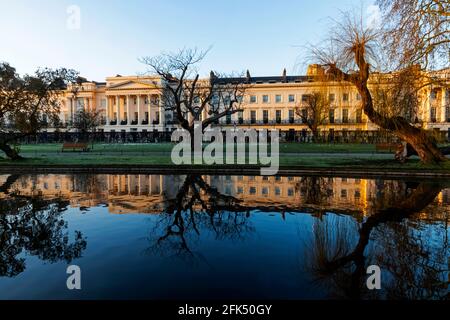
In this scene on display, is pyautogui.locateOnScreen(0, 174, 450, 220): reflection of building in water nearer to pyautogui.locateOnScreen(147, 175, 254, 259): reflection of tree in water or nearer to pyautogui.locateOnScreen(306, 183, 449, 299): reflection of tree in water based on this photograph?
pyautogui.locateOnScreen(147, 175, 254, 259): reflection of tree in water

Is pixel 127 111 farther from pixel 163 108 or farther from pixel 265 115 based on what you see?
pixel 265 115

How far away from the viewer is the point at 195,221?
7.36 meters

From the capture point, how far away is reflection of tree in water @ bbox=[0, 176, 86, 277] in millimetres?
5250

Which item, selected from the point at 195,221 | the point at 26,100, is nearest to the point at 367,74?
the point at 195,221

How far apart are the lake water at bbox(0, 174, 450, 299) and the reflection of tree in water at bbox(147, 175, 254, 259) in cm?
Result: 3

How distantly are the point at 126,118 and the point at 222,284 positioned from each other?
282 ft

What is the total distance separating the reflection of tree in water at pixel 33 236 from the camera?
17.2 feet

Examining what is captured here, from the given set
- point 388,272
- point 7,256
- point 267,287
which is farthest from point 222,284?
point 7,256

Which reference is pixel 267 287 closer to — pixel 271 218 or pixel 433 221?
pixel 271 218

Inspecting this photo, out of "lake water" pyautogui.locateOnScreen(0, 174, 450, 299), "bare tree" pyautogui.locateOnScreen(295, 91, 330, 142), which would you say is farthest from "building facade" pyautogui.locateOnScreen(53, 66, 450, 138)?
"lake water" pyautogui.locateOnScreen(0, 174, 450, 299)

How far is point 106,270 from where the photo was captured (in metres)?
4.74

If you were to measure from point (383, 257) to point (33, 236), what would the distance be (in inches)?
266

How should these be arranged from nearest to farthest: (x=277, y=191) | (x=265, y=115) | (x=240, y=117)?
(x=277, y=191) < (x=240, y=117) < (x=265, y=115)

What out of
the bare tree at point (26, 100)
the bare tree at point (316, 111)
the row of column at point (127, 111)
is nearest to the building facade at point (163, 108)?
the row of column at point (127, 111)
